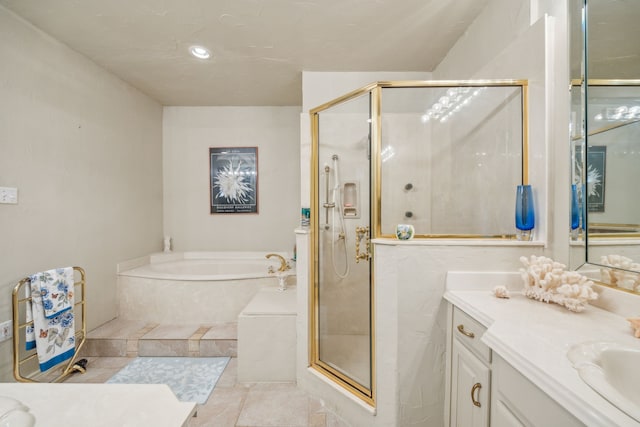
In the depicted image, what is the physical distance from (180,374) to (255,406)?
2.37 feet

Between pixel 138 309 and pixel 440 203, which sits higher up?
pixel 440 203

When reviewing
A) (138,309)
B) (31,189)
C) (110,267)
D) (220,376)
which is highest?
(31,189)

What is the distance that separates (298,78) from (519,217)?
2222mm

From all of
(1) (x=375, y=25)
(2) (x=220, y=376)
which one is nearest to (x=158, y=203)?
(2) (x=220, y=376)

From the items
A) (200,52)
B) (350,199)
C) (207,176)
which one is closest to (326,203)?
(350,199)

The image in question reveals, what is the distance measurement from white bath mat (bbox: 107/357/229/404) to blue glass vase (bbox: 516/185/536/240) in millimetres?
2207

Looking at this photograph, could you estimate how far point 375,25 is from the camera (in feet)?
6.13

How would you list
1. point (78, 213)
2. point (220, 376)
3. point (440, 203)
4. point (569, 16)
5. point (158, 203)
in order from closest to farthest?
1. point (569, 16)
2. point (440, 203)
3. point (220, 376)
4. point (78, 213)
5. point (158, 203)

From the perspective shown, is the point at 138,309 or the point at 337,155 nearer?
the point at 337,155

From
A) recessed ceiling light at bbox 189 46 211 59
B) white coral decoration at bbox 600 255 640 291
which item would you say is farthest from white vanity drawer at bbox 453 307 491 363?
recessed ceiling light at bbox 189 46 211 59

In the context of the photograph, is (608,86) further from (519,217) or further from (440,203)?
(440,203)

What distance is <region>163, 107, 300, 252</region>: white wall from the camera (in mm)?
3402

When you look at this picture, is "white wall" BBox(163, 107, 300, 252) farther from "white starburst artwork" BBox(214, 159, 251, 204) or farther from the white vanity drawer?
the white vanity drawer

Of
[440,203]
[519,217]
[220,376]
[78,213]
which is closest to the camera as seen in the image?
[519,217]
